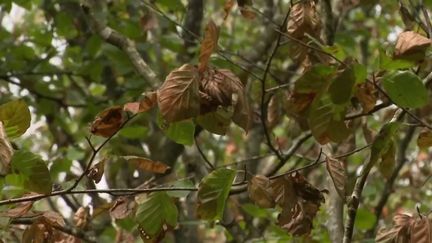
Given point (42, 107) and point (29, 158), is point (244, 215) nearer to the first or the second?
point (42, 107)

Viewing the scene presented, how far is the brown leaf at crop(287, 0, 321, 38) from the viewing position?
2.32 metres

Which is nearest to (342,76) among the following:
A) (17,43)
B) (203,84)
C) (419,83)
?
(419,83)

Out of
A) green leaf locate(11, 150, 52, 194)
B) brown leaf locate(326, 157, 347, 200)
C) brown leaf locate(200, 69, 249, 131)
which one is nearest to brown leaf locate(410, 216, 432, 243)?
brown leaf locate(326, 157, 347, 200)

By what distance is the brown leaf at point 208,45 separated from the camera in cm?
187

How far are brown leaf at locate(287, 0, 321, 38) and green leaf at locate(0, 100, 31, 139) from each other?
0.83m

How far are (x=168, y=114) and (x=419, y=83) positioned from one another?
1.82 feet

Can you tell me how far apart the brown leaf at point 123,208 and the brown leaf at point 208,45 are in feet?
1.77

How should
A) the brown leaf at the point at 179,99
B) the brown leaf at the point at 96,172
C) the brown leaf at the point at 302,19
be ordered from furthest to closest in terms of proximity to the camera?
the brown leaf at the point at 302,19, the brown leaf at the point at 96,172, the brown leaf at the point at 179,99

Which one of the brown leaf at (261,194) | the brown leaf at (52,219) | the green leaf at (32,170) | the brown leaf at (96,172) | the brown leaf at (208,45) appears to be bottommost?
the brown leaf at (261,194)

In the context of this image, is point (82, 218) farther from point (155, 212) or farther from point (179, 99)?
point (179, 99)

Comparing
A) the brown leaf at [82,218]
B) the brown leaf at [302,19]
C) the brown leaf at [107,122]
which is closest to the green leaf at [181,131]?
the brown leaf at [107,122]

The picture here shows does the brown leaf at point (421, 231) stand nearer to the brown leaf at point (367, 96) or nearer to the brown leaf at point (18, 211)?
the brown leaf at point (367, 96)

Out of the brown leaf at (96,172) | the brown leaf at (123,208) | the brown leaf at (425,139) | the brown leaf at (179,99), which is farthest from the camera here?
the brown leaf at (123,208)

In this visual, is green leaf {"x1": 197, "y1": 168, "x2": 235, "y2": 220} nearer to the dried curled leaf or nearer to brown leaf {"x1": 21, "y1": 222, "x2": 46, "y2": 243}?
brown leaf {"x1": 21, "y1": 222, "x2": 46, "y2": 243}
